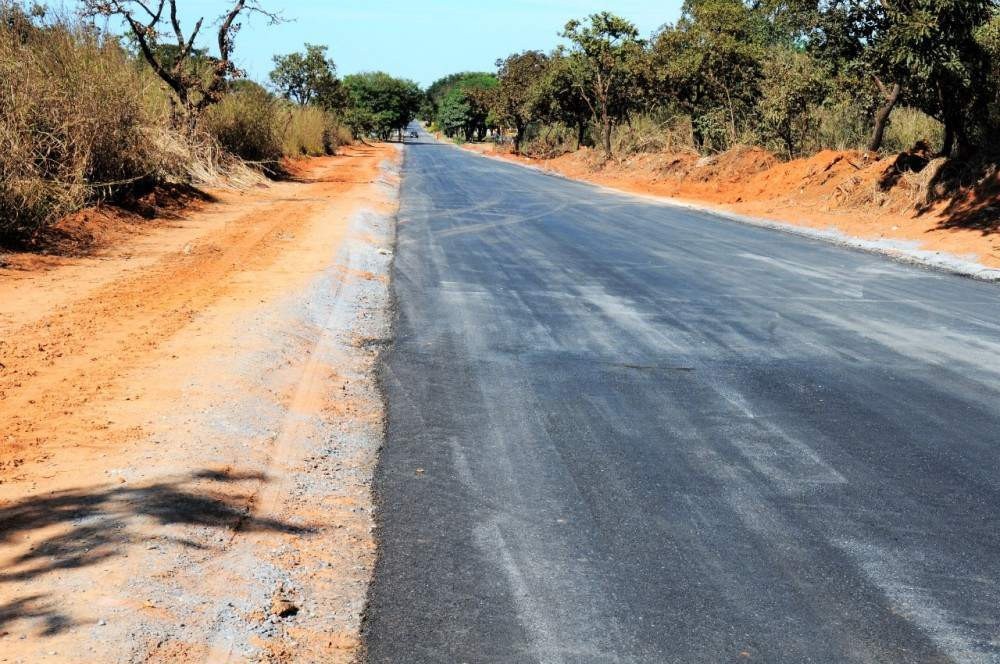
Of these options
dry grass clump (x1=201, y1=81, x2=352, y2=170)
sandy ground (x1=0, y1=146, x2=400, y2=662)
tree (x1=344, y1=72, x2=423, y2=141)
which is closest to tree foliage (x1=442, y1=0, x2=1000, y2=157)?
sandy ground (x1=0, y1=146, x2=400, y2=662)

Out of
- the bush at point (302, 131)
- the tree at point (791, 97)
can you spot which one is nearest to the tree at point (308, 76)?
the bush at point (302, 131)

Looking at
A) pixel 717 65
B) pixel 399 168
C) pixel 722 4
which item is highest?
pixel 722 4

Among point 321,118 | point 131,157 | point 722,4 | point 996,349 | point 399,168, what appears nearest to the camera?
point 996,349

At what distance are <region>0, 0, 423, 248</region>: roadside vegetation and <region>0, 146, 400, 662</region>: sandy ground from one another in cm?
251

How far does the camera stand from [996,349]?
28.8 ft

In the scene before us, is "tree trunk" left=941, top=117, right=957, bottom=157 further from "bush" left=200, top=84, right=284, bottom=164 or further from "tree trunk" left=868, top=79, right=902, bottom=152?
"bush" left=200, top=84, right=284, bottom=164

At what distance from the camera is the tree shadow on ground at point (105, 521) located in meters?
3.94

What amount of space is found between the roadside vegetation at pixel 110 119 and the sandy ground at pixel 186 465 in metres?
2.51

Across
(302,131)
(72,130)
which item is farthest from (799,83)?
(302,131)

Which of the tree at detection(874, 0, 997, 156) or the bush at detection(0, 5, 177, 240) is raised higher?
the tree at detection(874, 0, 997, 156)

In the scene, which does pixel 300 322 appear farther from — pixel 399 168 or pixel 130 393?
pixel 399 168

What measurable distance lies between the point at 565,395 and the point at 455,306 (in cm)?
369

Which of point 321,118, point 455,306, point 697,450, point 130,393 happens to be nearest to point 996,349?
point 697,450

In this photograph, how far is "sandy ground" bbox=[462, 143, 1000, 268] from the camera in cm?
1844
